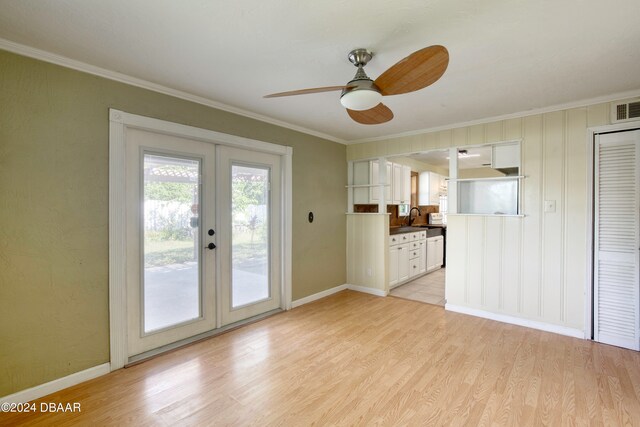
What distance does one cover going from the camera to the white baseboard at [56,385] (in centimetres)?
205

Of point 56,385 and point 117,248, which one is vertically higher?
point 117,248

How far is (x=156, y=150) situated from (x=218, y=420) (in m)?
2.31

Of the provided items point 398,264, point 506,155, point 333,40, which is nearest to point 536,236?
point 506,155

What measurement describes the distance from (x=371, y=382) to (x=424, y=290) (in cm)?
290

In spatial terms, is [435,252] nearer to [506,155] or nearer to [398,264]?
[398,264]

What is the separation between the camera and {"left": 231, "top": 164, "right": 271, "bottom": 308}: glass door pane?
3.44 meters

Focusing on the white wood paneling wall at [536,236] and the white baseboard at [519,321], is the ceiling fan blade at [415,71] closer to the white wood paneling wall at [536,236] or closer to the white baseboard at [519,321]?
the white wood paneling wall at [536,236]

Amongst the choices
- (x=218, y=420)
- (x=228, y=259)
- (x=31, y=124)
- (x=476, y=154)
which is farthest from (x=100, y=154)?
(x=476, y=154)

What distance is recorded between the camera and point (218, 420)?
192 centimetres

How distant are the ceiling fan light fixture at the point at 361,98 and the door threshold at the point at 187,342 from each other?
8.81 feet

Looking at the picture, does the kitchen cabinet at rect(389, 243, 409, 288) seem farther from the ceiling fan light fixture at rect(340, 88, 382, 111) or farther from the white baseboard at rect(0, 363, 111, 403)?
the white baseboard at rect(0, 363, 111, 403)

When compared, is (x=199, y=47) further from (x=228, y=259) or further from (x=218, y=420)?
(x=218, y=420)

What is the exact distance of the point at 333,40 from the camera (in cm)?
195

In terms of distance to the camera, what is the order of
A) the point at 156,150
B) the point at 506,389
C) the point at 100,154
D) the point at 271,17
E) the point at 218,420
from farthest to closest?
the point at 156,150, the point at 100,154, the point at 506,389, the point at 218,420, the point at 271,17
